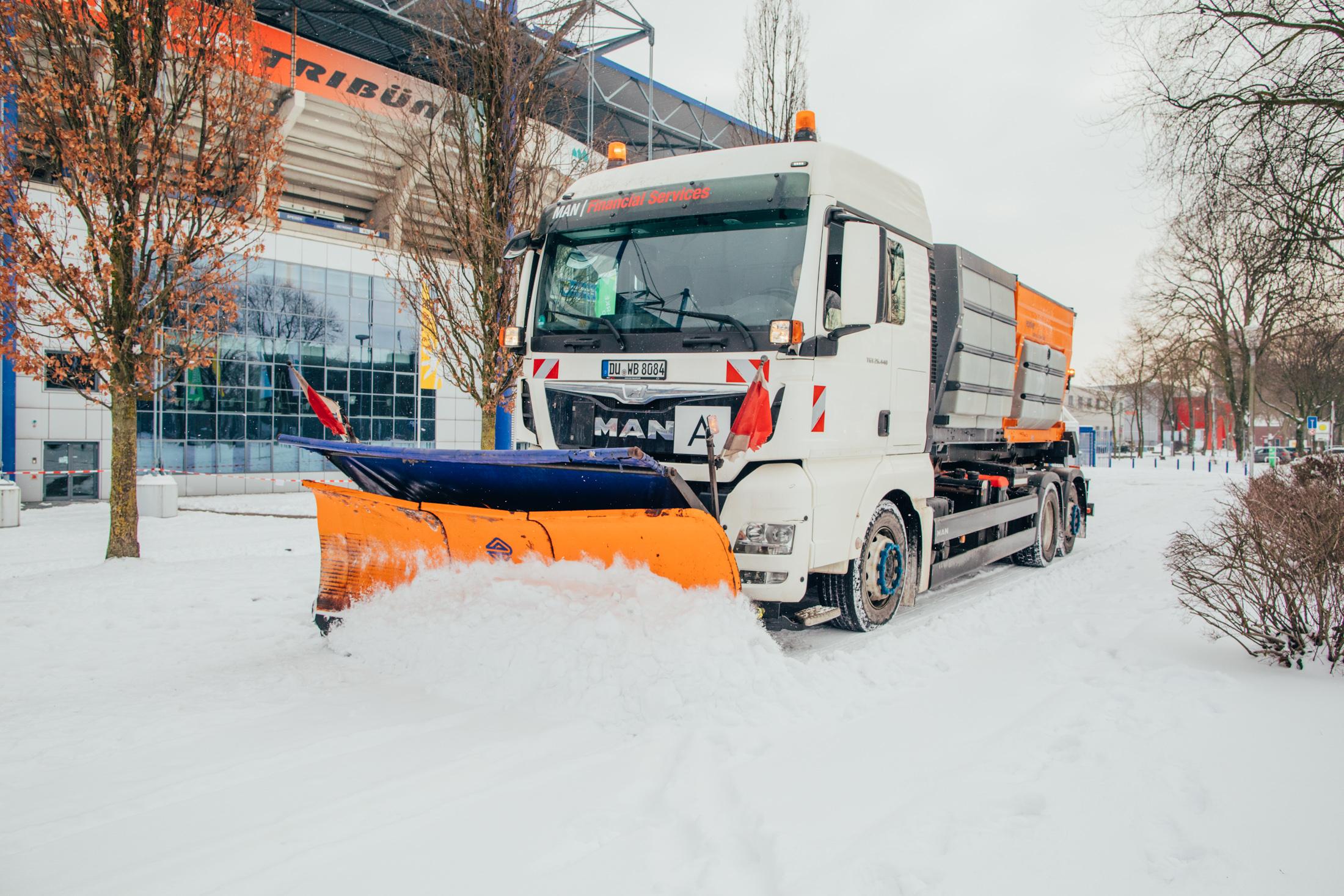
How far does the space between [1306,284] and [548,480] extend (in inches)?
517

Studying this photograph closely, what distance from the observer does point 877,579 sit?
5.79 m

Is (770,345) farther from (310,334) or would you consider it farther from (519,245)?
(310,334)

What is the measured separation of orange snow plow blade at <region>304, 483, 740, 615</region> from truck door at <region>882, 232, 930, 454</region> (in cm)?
218

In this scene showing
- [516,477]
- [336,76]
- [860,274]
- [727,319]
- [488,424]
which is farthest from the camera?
[336,76]

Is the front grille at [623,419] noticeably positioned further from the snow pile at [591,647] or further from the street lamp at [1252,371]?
the street lamp at [1252,371]

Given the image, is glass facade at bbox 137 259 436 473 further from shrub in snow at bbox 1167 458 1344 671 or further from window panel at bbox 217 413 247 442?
shrub in snow at bbox 1167 458 1344 671

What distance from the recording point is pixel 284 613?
6.30 meters

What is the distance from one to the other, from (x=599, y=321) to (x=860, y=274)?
1.70m

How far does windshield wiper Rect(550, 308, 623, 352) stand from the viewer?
525 cm

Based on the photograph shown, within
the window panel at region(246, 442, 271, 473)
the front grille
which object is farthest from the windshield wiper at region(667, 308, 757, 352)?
the window panel at region(246, 442, 271, 473)

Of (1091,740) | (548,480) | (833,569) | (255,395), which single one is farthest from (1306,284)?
(255,395)

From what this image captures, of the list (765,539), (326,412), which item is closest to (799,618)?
(765,539)

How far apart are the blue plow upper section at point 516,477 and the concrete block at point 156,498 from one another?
36.7 ft

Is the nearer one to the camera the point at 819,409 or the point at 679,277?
the point at 819,409
